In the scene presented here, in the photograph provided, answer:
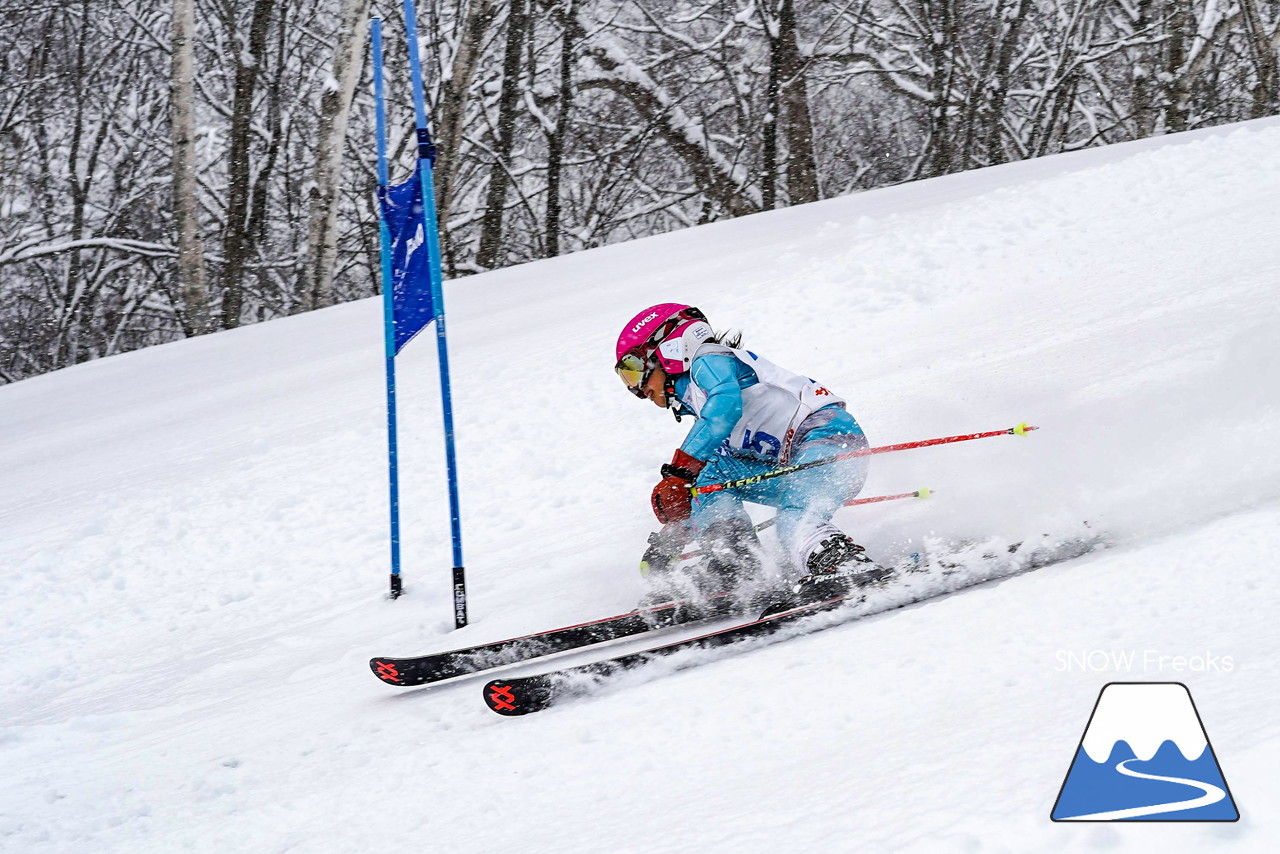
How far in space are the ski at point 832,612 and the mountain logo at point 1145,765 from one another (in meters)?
1.20

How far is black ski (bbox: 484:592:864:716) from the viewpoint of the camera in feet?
11.0

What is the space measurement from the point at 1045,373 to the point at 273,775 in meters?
4.64

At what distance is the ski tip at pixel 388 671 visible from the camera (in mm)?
3730

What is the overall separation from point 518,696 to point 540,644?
0.54m

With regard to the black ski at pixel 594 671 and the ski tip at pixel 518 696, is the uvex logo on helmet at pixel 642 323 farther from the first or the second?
the ski tip at pixel 518 696

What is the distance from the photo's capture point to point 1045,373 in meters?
6.02

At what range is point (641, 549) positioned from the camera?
16.3 ft

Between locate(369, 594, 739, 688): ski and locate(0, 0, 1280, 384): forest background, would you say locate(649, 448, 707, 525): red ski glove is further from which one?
locate(0, 0, 1280, 384): forest background

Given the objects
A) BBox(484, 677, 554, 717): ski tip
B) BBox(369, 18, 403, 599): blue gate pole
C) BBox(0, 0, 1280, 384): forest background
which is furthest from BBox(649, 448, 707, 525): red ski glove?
BBox(0, 0, 1280, 384): forest background

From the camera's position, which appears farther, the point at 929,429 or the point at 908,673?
the point at 929,429

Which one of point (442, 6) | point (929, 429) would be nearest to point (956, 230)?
point (929, 429)

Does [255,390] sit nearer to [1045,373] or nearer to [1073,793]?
[1045,373]

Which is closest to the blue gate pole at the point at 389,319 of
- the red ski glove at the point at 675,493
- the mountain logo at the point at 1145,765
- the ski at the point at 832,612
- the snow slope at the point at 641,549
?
the snow slope at the point at 641,549

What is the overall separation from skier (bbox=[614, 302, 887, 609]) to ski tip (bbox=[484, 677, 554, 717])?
3.19 feet
